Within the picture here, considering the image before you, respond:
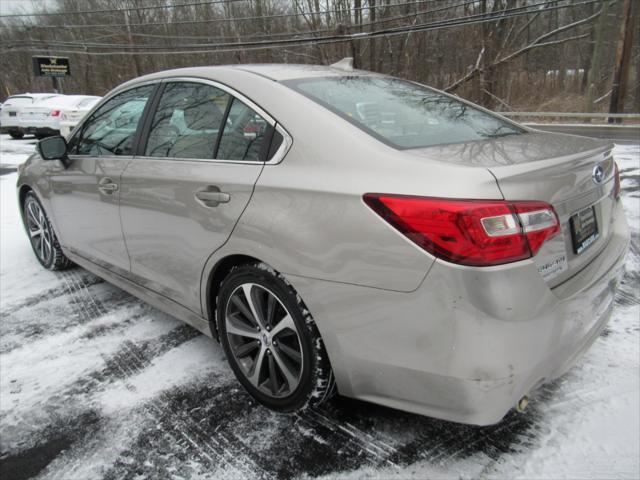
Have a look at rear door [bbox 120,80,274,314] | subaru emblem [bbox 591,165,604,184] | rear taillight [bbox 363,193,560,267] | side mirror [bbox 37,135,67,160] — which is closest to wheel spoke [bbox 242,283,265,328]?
rear door [bbox 120,80,274,314]

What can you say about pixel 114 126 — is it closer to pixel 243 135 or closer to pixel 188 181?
pixel 188 181

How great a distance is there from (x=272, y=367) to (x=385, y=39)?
27.8 m

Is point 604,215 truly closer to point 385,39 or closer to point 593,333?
point 593,333

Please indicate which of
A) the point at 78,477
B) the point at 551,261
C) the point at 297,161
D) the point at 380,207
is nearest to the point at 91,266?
the point at 78,477

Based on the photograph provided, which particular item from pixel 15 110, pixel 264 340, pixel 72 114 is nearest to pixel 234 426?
pixel 264 340

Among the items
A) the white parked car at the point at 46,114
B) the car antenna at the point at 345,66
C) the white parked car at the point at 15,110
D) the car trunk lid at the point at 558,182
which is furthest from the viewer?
the white parked car at the point at 15,110

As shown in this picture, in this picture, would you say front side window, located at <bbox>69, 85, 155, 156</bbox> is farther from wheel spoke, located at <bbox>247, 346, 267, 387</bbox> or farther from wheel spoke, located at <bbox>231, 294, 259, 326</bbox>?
wheel spoke, located at <bbox>247, 346, 267, 387</bbox>

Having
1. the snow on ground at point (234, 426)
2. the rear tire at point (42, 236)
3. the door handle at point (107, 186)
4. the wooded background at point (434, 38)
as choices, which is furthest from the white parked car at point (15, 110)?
the snow on ground at point (234, 426)

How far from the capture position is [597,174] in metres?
1.96

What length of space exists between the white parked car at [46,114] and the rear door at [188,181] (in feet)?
53.4

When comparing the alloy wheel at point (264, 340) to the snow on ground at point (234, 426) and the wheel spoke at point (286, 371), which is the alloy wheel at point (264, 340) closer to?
the wheel spoke at point (286, 371)

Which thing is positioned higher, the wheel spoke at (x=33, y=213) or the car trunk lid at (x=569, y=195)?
the car trunk lid at (x=569, y=195)

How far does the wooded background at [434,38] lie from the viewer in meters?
22.9

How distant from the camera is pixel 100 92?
4356cm
